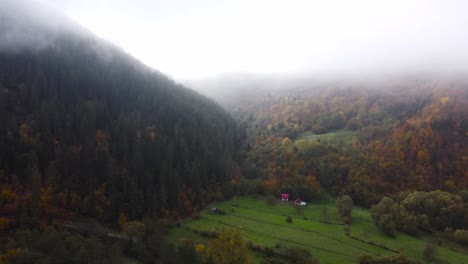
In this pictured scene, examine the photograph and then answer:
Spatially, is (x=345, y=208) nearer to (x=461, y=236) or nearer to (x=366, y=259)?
(x=461, y=236)

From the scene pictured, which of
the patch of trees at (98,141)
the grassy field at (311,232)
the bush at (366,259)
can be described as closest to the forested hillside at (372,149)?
the grassy field at (311,232)

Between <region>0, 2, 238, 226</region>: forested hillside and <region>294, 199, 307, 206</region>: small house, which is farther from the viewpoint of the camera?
<region>294, 199, 307, 206</region>: small house

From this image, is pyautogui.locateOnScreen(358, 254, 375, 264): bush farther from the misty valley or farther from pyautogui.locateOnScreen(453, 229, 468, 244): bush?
pyautogui.locateOnScreen(453, 229, 468, 244): bush

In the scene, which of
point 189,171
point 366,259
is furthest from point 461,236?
point 189,171

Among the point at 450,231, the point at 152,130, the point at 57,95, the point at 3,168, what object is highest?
the point at 57,95

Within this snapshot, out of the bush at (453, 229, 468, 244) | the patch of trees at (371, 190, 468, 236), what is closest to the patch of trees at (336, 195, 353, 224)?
the patch of trees at (371, 190, 468, 236)

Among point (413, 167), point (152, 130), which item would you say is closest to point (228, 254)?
point (152, 130)

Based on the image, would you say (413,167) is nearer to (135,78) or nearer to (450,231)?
(450,231)
